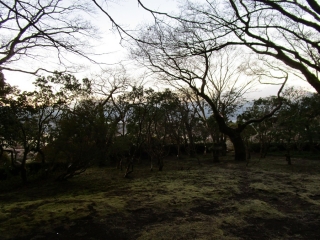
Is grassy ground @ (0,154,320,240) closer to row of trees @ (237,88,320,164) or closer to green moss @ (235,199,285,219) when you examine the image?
green moss @ (235,199,285,219)

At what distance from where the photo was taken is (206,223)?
321cm

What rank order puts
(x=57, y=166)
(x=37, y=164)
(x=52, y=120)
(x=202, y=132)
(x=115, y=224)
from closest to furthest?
1. (x=115, y=224)
2. (x=52, y=120)
3. (x=57, y=166)
4. (x=37, y=164)
5. (x=202, y=132)

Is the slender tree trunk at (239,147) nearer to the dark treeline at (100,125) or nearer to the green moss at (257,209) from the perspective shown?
the dark treeline at (100,125)

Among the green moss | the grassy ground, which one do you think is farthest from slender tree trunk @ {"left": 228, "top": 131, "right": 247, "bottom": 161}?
the green moss

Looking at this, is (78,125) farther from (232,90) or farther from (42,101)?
(232,90)

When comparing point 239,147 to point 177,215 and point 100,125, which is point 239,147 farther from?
point 177,215

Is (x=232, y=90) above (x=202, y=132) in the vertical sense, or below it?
above

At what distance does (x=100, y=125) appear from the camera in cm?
701

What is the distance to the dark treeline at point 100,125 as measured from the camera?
6.47m

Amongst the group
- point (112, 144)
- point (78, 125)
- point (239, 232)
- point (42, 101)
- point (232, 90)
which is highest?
point (232, 90)

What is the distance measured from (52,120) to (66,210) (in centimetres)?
421

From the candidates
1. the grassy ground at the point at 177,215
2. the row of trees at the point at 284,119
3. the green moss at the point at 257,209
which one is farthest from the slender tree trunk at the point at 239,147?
the green moss at the point at 257,209

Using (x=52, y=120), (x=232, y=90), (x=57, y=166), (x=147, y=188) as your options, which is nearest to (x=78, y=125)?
(x=52, y=120)

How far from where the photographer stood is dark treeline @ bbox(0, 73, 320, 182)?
647 cm
